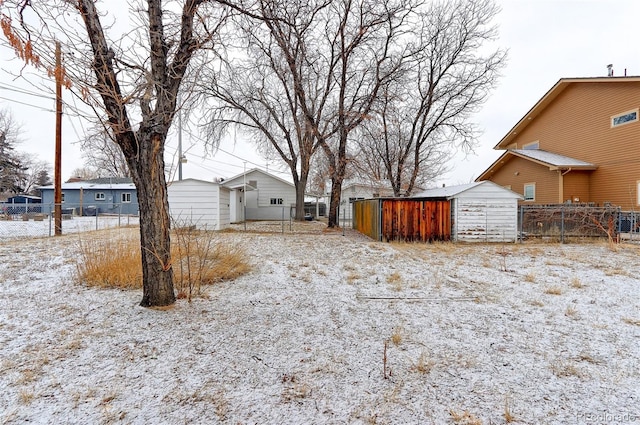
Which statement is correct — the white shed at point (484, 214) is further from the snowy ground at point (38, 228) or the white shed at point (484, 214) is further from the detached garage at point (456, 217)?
the snowy ground at point (38, 228)

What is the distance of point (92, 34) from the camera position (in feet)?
10.1

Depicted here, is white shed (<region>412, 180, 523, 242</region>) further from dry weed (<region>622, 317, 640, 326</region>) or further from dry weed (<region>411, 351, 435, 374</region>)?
dry weed (<region>411, 351, 435, 374</region>)

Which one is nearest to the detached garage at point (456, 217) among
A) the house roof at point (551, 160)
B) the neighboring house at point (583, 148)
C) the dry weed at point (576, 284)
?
the neighboring house at point (583, 148)

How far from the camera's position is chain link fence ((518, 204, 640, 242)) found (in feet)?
36.3

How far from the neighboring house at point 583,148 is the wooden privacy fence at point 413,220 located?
4682 millimetres

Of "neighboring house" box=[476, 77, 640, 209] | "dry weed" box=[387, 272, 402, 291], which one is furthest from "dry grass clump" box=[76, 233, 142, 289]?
"neighboring house" box=[476, 77, 640, 209]

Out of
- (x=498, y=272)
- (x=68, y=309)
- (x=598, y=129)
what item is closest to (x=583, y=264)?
(x=498, y=272)

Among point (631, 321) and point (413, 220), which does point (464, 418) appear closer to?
point (631, 321)

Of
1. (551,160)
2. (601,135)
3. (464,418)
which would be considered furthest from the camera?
(551,160)

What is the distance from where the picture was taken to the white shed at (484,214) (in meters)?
11.0

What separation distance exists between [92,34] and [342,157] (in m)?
12.5

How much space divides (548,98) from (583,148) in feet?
11.1

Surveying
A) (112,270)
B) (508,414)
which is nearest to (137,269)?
(112,270)

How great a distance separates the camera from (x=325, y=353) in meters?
2.66
